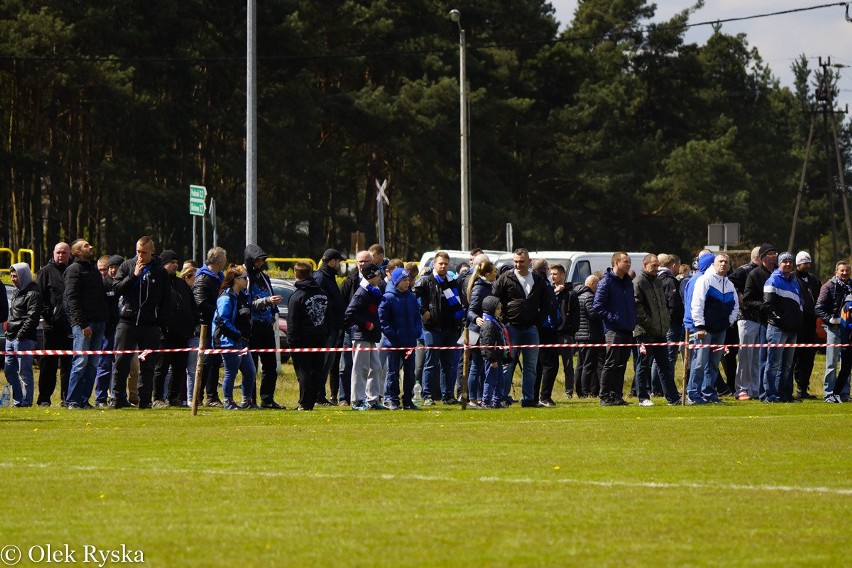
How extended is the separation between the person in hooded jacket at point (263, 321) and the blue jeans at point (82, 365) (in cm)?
188

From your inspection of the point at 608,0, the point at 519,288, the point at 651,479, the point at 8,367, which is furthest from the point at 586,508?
the point at 608,0

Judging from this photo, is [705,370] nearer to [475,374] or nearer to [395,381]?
[475,374]

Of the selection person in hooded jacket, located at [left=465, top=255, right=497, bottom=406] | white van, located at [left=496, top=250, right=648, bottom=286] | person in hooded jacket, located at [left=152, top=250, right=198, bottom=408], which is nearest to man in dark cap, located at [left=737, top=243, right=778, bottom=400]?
person in hooded jacket, located at [left=465, top=255, right=497, bottom=406]

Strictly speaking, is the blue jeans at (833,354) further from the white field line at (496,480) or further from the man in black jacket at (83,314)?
the white field line at (496,480)

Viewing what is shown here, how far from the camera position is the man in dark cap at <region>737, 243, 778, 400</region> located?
72.8 feet

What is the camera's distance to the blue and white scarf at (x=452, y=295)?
69.2 feet

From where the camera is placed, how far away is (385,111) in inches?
2387

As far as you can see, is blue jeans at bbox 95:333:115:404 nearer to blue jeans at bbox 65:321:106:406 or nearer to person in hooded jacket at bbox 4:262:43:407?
blue jeans at bbox 65:321:106:406

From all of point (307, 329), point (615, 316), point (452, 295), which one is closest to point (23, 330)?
point (307, 329)

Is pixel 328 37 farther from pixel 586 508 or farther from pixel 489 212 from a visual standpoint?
pixel 586 508

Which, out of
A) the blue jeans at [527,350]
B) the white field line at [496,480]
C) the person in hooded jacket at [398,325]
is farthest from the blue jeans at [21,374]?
the white field line at [496,480]

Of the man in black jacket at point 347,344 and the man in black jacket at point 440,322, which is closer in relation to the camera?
the man in black jacket at point 347,344

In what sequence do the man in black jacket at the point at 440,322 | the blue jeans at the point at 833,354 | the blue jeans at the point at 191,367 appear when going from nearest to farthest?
the man in black jacket at the point at 440,322, the blue jeans at the point at 191,367, the blue jeans at the point at 833,354

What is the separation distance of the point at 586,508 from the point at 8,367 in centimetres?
1269
